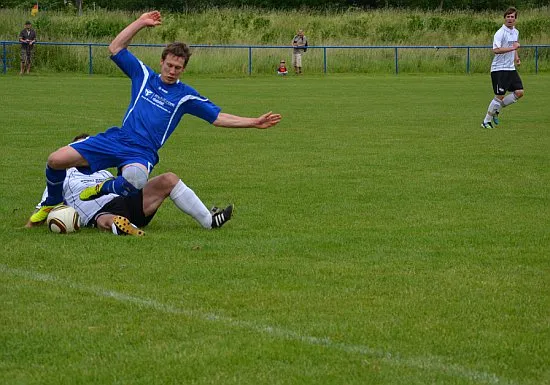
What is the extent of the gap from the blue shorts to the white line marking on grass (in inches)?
82.7

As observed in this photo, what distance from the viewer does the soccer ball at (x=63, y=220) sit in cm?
908

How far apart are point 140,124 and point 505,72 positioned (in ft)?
41.4

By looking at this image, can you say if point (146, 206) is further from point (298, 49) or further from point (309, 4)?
point (309, 4)

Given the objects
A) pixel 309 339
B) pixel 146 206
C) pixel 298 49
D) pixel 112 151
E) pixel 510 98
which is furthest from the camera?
pixel 298 49

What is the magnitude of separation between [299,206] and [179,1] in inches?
2585

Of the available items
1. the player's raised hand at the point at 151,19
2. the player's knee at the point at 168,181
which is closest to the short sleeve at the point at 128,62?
the player's raised hand at the point at 151,19

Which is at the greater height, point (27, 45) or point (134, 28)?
point (134, 28)

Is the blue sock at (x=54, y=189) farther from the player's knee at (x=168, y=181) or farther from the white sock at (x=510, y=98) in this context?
the white sock at (x=510, y=98)

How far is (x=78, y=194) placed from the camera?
9.62 meters

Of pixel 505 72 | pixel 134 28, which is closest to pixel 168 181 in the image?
pixel 134 28

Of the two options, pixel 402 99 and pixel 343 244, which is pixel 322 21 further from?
pixel 343 244

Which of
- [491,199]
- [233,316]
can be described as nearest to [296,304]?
[233,316]

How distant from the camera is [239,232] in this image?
924cm

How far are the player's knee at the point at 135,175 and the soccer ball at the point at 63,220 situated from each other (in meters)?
0.58
